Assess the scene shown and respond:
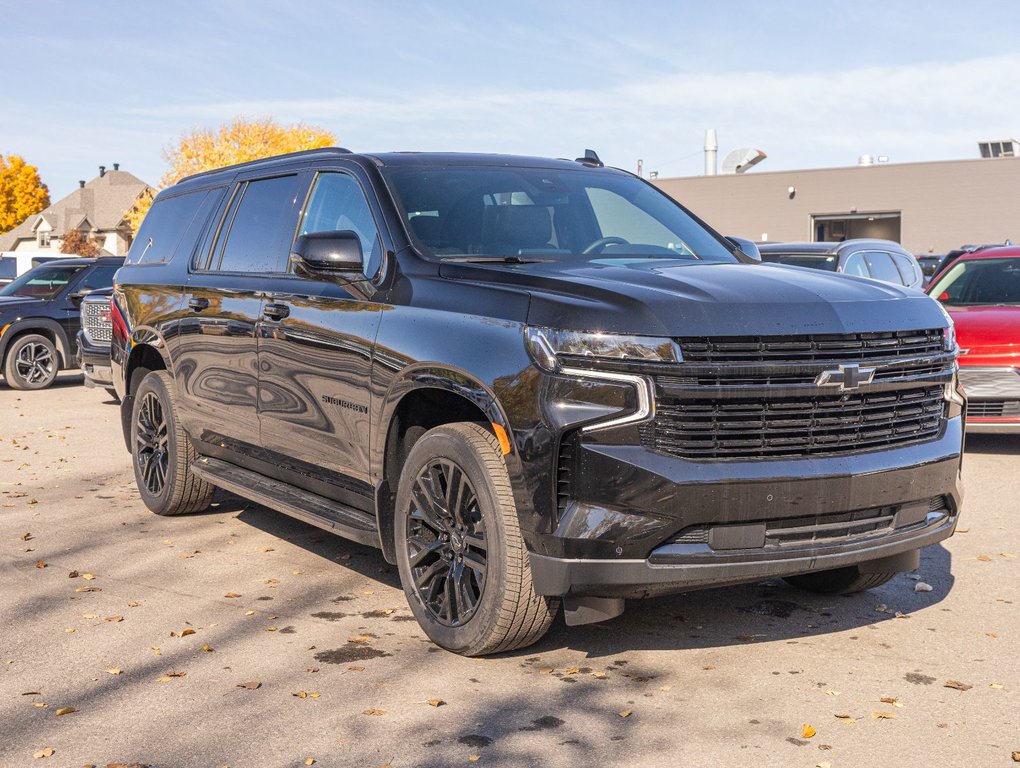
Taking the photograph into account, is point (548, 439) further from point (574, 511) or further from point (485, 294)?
point (485, 294)

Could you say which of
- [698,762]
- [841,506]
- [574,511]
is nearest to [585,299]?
[574,511]

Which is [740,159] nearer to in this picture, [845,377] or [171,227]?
[171,227]

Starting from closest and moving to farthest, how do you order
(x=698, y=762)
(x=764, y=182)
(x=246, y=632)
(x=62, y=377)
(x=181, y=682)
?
(x=698, y=762) < (x=181, y=682) < (x=246, y=632) < (x=62, y=377) < (x=764, y=182)

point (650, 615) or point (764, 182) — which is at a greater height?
point (764, 182)

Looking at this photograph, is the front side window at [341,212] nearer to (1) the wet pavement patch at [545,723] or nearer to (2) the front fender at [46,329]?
(1) the wet pavement patch at [545,723]

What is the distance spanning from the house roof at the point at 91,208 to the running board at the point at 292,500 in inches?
3632

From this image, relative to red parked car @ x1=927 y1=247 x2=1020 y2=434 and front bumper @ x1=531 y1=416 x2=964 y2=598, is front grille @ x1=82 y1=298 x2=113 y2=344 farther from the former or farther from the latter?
front bumper @ x1=531 y1=416 x2=964 y2=598

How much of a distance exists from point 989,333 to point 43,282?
44.2ft

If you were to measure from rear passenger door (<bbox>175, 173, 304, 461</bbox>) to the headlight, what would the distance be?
7.90 ft

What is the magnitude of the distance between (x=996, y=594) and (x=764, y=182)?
55.7 metres

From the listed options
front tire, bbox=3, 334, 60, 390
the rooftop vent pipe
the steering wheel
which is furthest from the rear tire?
the rooftop vent pipe

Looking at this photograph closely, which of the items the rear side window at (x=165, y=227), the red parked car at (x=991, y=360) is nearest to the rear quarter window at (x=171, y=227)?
the rear side window at (x=165, y=227)

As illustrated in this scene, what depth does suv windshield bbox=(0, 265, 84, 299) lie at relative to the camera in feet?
59.8

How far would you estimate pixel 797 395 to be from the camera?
15.1 ft
